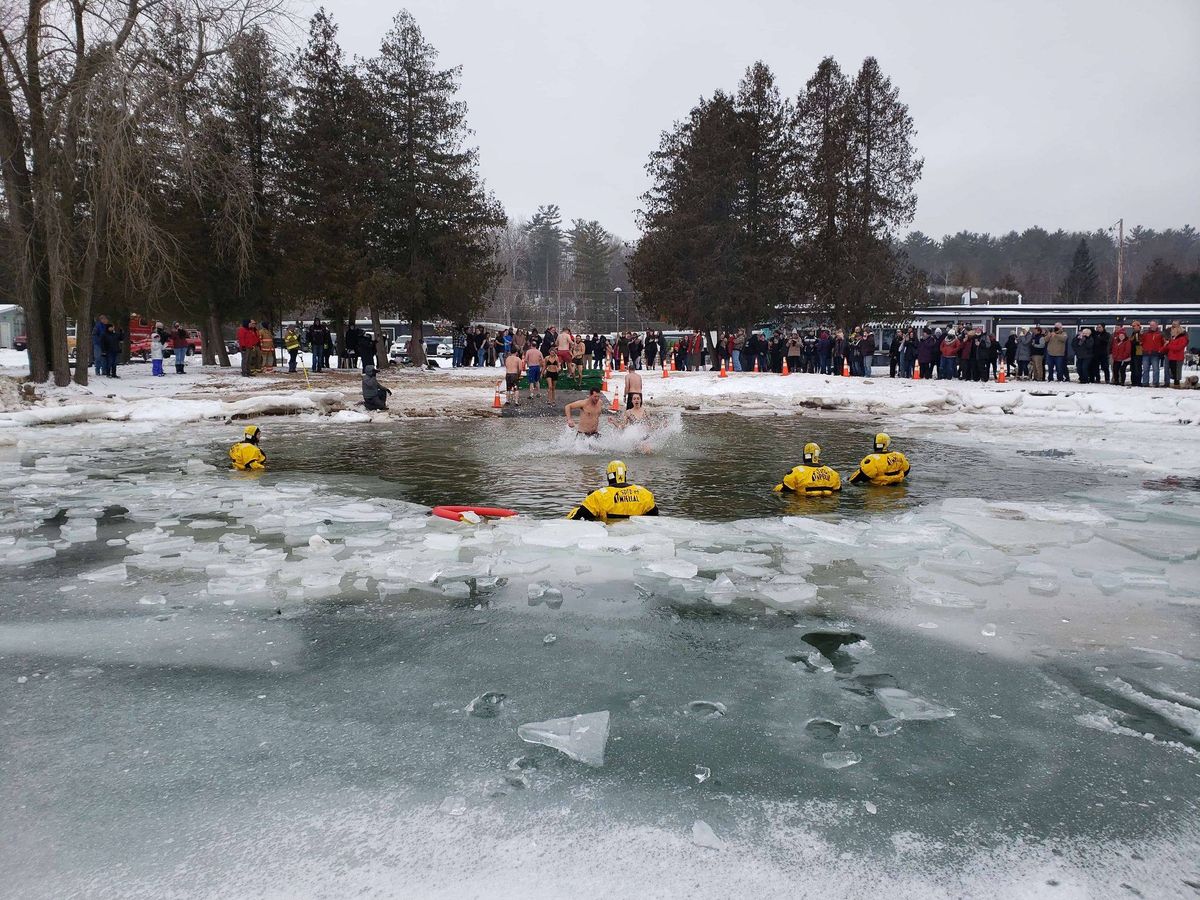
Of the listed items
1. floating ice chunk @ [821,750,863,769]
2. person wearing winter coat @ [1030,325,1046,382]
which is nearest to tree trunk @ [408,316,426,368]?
person wearing winter coat @ [1030,325,1046,382]

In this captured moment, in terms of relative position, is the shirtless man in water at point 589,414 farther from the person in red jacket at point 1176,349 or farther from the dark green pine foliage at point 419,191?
the dark green pine foliage at point 419,191

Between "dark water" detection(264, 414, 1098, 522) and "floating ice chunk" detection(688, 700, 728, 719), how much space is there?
410 cm

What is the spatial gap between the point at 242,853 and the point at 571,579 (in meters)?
3.29

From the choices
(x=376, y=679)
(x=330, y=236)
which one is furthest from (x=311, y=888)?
(x=330, y=236)

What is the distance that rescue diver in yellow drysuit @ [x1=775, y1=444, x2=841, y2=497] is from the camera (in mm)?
9156

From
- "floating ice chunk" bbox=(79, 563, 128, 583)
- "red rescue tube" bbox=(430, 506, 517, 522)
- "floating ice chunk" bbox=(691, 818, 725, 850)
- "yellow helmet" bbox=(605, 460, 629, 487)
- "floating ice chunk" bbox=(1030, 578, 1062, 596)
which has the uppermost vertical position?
"yellow helmet" bbox=(605, 460, 629, 487)

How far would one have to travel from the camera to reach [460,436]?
49.2 ft

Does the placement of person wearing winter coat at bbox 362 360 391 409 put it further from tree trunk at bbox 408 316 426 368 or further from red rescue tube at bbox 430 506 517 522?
tree trunk at bbox 408 316 426 368

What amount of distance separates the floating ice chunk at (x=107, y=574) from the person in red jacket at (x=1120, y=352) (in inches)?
926

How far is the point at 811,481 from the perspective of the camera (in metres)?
9.16

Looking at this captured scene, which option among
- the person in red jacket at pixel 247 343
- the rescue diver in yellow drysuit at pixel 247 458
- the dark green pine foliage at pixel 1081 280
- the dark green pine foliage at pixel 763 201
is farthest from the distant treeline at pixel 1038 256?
the rescue diver in yellow drysuit at pixel 247 458

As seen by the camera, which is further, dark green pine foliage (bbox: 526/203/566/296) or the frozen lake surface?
dark green pine foliage (bbox: 526/203/566/296)

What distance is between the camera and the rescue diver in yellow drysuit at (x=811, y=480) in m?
9.16

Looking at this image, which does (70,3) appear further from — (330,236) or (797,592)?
(797,592)
